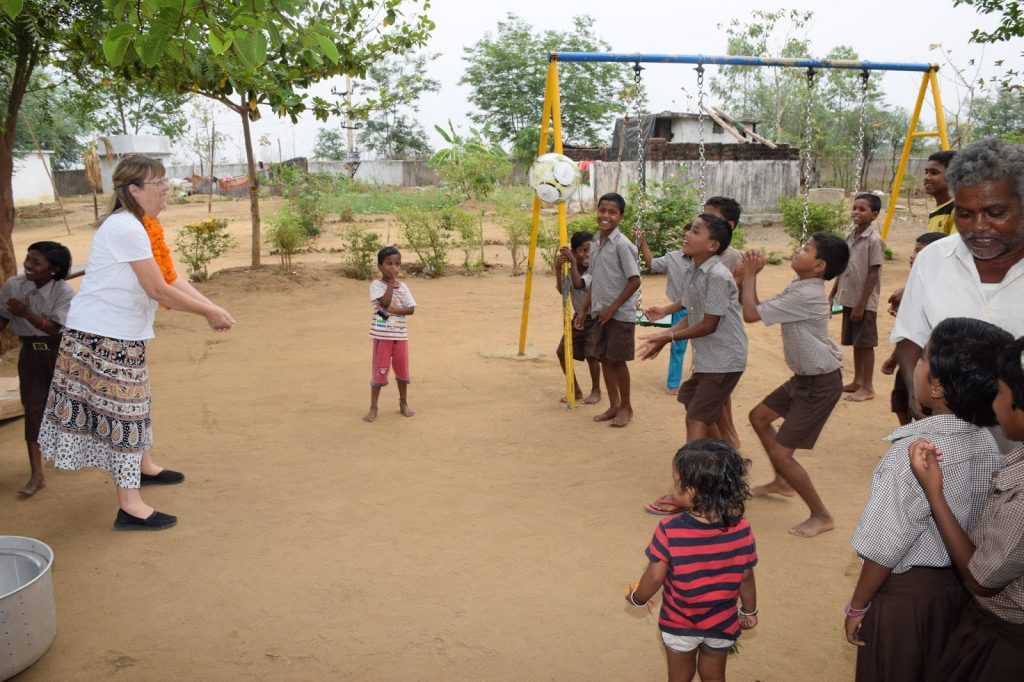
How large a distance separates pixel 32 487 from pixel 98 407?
1.18 meters

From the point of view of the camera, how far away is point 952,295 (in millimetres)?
2604

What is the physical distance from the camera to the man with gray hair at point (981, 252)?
8.00 ft

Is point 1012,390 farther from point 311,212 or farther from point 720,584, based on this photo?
point 311,212

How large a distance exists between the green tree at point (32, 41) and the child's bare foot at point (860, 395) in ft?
23.5

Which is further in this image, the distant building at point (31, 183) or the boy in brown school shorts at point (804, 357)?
the distant building at point (31, 183)

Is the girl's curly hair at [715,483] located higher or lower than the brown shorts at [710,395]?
higher

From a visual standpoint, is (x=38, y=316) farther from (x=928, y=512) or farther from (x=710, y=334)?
(x=928, y=512)

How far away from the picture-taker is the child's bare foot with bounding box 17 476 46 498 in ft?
15.1

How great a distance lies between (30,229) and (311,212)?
34.1ft

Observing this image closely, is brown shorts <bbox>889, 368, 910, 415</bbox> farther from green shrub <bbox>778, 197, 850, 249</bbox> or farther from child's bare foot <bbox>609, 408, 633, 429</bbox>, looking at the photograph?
green shrub <bbox>778, 197, 850, 249</bbox>

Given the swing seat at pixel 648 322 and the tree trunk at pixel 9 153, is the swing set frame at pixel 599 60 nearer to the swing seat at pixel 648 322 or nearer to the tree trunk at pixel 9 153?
the swing seat at pixel 648 322

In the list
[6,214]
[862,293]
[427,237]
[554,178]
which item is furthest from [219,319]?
[427,237]

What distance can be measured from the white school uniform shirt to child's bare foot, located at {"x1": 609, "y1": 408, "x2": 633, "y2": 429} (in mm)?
3114

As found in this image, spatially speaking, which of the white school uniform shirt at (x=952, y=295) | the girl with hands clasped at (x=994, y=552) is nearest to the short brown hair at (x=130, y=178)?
the white school uniform shirt at (x=952, y=295)
